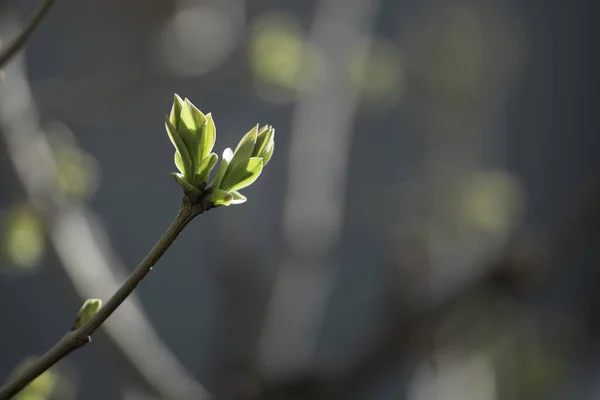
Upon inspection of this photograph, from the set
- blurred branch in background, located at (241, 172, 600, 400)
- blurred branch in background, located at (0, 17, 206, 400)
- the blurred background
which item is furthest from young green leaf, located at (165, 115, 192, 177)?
blurred branch in background, located at (241, 172, 600, 400)

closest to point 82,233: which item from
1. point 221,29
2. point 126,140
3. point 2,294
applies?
point 221,29

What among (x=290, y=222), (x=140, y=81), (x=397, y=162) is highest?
(x=140, y=81)

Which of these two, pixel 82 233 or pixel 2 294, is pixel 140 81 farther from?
pixel 2 294

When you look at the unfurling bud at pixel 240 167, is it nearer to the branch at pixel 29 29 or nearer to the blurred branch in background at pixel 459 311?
the branch at pixel 29 29

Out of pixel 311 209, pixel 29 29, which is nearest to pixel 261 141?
pixel 29 29

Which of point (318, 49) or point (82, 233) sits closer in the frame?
point (82, 233)

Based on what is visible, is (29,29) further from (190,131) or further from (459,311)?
(459,311)

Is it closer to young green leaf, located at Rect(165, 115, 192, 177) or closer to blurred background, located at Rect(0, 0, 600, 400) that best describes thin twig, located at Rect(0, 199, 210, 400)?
young green leaf, located at Rect(165, 115, 192, 177)
